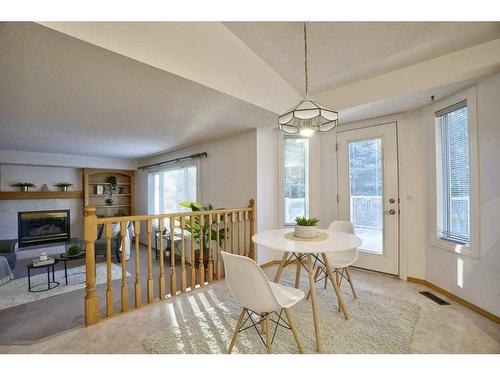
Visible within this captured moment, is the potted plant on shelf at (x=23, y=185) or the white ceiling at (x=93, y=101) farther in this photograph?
the potted plant on shelf at (x=23, y=185)

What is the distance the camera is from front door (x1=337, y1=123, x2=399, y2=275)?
295 cm

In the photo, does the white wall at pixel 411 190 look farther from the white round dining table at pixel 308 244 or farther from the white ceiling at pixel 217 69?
the white round dining table at pixel 308 244

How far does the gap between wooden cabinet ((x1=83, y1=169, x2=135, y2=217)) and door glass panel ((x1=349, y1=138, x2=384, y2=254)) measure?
573 centimetres

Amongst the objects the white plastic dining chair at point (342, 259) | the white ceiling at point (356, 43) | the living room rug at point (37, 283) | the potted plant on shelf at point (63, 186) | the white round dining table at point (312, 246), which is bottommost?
the living room rug at point (37, 283)

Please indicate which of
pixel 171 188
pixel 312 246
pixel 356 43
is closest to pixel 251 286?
pixel 312 246

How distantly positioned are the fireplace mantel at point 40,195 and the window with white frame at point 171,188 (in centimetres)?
173

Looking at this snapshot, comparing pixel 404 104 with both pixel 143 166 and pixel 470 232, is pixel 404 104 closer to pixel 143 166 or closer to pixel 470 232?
pixel 470 232

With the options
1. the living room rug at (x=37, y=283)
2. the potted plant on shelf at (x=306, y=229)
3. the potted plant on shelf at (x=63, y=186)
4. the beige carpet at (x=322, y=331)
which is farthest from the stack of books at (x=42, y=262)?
the potted plant on shelf at (x=306, y=229)

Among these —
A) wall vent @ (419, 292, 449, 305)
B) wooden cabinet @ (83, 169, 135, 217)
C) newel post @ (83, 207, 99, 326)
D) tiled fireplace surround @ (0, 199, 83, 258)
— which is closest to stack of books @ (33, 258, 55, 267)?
newel post @ (83, 207, 99, 326)

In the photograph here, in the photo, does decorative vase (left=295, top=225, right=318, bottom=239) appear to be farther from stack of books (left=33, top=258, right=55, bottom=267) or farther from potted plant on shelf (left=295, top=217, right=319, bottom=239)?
stack of books (left=33, top=258, right=55, bottom=267)

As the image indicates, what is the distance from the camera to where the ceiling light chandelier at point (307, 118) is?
1.68 metres

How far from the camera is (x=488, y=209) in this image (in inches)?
80.0

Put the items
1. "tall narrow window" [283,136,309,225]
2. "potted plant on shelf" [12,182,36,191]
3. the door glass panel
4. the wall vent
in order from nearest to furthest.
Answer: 1. the wall vent
2. the door glass panel
3. "tall narrow window" [283,136,309,225]
4. "potted plant on shelf" [12,182,36,191]

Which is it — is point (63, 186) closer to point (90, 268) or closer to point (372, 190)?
point (90, 268)
